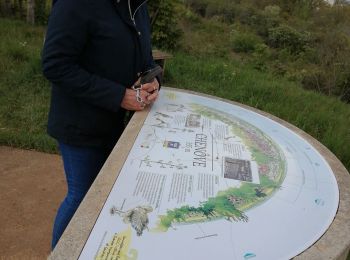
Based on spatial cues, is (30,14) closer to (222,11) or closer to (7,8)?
(7,8)

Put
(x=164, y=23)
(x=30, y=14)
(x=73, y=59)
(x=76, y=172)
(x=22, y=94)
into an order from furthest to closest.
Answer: (x=30, y=14) → (x=164, y=23) → (x=22, y=94) → (x=76, y=172) → (x=73, y=59)

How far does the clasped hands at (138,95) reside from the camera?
76.9 inches

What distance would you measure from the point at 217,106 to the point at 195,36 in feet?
23.6

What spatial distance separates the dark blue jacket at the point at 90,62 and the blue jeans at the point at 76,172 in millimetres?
56

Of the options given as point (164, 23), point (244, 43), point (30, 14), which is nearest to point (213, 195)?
point (164, 23)

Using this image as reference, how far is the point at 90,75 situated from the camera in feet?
6.02

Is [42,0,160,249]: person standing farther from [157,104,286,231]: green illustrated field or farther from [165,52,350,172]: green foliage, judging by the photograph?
[165,52,350,172]: green foliage

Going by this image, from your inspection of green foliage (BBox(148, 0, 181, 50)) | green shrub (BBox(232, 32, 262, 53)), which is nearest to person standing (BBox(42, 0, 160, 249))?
green foliage (BBox(148, 0, 181, 50))

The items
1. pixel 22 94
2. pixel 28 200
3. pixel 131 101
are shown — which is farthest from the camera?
pixel 22 94

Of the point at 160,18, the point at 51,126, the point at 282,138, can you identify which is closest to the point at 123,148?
the point at 51,126

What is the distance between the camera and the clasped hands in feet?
→ 6.41

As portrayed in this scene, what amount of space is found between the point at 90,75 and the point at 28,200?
1.74m

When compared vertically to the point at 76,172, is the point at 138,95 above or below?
above

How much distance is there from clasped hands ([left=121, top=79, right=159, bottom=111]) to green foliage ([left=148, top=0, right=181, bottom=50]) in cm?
524
